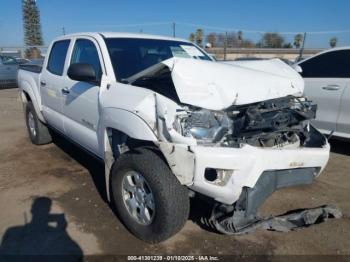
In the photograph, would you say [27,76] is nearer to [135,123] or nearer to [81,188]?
[81,188]

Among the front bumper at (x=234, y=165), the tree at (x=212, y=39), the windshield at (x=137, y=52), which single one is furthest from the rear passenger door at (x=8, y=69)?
the front bumper at (x=234, y=165)

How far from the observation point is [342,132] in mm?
5426

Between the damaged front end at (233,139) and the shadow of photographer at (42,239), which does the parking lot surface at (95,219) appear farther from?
the damaged front end at (233,139)

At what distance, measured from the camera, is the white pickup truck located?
2650 mm

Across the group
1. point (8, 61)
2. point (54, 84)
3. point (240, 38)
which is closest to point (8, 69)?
point (8, 61)

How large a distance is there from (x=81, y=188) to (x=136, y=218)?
4.68 feet

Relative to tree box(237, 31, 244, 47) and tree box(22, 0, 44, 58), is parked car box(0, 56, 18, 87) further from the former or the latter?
tree box(22, 0, 44, 58)

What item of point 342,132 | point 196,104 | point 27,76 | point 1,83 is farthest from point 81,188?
point 1,83

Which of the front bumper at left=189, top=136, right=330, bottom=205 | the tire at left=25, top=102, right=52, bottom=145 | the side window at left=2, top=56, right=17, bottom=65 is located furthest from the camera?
the side window at left=2, top=56, right=17, bottom=65

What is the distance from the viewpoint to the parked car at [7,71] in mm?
15589

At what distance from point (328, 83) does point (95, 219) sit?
4.18m

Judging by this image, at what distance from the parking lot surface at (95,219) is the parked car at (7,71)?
1172cm

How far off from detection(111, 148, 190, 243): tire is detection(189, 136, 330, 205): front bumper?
17 cm

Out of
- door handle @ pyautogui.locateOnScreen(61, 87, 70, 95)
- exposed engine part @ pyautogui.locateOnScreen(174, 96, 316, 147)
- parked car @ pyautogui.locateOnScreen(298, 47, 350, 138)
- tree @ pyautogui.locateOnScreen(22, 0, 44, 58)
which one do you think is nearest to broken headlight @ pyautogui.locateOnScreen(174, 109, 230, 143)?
exposed engine part @ pyautogui.locateOnScreen(174, 96, 316, 147)
